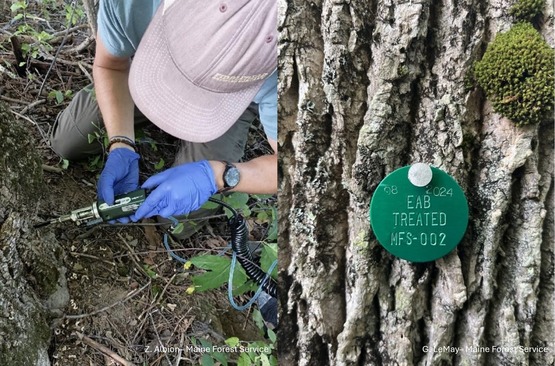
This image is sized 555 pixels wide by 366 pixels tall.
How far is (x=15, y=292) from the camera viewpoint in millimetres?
825

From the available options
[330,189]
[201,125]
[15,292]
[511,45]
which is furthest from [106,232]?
[511,45]

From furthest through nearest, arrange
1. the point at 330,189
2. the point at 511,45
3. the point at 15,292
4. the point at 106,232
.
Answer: the point at 106,232 < the point at 15,292 < the point at 330,189 < the point at 511,45

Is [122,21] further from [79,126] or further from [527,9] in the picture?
[527,9]

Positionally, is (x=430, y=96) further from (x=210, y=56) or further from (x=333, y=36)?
(x=210, y=56)

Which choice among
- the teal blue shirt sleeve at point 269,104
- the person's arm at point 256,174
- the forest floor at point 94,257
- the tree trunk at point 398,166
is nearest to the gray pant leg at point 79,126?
the forest floor at point 94,257

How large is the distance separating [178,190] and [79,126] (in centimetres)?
27

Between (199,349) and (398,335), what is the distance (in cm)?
39

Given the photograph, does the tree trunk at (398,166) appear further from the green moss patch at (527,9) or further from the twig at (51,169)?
the twig at (51,169)

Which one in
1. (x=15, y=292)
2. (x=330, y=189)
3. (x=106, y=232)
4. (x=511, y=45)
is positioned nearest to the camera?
(x=511, y=45)

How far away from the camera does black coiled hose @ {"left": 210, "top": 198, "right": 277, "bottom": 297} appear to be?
923 mm

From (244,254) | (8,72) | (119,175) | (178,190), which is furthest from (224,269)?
(8,72)

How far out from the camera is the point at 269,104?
1.02 meters

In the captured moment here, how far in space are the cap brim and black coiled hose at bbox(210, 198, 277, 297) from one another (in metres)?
0.20

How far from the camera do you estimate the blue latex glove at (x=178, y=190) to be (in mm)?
1071
